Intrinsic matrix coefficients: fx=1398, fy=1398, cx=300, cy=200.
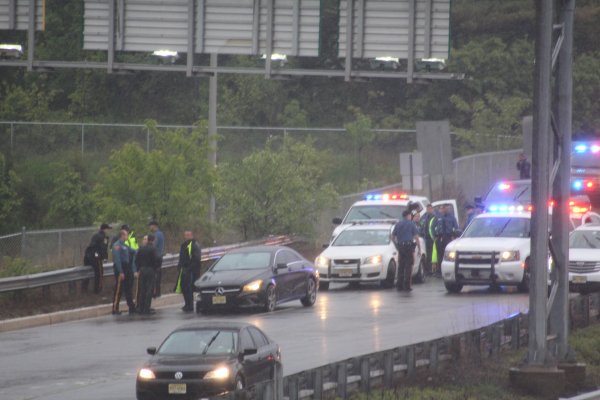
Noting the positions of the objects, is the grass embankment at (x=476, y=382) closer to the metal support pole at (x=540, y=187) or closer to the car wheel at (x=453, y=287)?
the metal support pole at (x=540, y=187)

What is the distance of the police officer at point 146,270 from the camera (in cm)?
2878

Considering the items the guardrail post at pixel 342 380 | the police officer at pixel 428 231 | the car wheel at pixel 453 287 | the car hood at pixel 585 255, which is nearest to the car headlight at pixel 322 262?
the car wheel at pixel 453 287

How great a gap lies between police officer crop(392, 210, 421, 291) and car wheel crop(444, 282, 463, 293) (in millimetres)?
1101

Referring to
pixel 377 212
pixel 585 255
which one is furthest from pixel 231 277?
pixel 377 212

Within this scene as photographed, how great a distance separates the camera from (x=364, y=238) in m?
34.5

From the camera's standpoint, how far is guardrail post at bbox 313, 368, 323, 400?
623 inches

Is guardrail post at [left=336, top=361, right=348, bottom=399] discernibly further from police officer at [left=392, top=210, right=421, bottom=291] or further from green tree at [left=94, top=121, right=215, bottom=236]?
green tree at [left=94, top=121, right=215, bottom=236]

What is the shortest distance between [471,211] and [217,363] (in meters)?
22.6

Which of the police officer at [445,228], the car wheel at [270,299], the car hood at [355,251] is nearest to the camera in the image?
the car wheel at [270,299]

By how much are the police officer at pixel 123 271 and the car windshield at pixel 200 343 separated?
11.3 metres

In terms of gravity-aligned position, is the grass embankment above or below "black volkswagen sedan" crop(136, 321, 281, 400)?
below

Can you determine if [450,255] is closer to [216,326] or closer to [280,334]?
[280,334]

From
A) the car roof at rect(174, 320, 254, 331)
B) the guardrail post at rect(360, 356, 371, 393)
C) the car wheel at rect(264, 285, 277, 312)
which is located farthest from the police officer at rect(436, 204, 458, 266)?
the guardrail post at rect(360, 356, 371, 393)

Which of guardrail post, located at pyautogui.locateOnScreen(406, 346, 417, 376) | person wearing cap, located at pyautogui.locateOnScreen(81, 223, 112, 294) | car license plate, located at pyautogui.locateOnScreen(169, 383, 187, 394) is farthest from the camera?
person wearing cap, located at pyautogui.locateOnScreen(81, 223, 112, 294)
